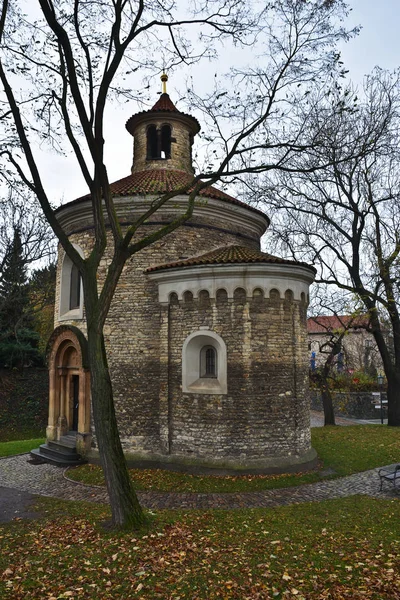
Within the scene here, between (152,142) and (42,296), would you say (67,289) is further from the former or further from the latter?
(42,296)

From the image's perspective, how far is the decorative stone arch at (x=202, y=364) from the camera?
11523 mm

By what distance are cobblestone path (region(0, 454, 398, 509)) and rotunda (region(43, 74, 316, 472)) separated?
1.19 m

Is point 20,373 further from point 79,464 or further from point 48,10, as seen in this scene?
point 48,10

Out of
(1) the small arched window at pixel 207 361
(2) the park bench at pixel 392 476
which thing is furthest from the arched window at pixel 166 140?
(2) the park bench at pixel 392 476

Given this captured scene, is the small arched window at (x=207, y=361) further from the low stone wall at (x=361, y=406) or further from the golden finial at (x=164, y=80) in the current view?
the low stone wall at (x=361, y=406)

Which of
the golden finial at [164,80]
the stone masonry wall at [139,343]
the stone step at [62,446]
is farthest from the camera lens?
the golden finial at [164,80]

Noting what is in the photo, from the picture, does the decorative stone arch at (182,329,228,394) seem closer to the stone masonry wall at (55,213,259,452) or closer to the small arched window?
the small arched window

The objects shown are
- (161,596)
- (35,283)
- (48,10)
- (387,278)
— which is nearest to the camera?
(161,596)

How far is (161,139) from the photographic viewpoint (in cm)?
1683

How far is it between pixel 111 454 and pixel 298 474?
6.07m

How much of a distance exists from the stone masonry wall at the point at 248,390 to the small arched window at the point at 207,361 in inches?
26.3

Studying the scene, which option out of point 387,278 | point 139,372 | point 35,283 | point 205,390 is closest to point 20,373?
point 35,283

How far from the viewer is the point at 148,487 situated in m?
10.4

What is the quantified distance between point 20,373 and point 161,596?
2465 centimetres
